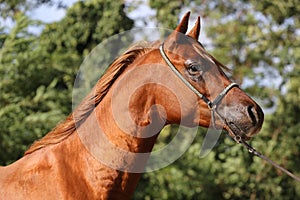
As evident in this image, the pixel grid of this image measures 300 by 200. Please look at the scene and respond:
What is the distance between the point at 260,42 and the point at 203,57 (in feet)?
28.6

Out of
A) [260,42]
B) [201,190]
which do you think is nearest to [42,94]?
[201,190]

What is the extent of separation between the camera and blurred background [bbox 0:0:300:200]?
8078 millimetres

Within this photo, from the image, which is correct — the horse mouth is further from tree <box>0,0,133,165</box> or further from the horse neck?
tree <box>0,0,133,165</box>

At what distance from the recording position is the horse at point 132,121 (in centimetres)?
366

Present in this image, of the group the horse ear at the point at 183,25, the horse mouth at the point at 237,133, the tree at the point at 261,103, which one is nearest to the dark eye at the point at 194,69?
the horse ear at the point at 183,25

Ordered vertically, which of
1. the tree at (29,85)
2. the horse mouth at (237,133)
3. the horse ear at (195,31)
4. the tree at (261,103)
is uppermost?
the horse ear at (195,31)

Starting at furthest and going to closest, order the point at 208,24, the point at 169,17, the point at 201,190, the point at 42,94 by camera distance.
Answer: the point at 208,24, the point at 169,17, the point at 201,190, the point at 42,94

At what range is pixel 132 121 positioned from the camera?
3.70 meters

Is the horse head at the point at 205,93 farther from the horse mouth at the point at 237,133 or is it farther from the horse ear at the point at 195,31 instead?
the horse ear at the point at 195,31

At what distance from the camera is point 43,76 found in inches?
339

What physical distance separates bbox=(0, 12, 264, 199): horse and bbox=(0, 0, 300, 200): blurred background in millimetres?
3942

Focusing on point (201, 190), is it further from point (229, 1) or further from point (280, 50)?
point (229, 1)

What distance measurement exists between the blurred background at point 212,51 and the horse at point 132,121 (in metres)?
3.94

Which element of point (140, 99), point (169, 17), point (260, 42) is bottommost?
point (260, 42)
